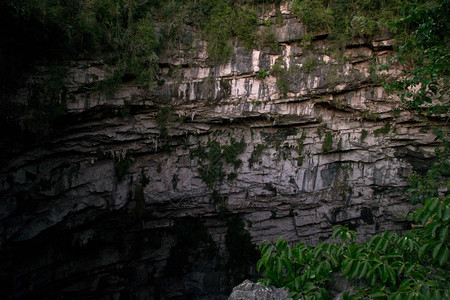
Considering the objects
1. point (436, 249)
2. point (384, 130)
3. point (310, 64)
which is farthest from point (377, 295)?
point (384, 130)

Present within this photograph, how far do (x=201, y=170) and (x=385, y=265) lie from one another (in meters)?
5.98

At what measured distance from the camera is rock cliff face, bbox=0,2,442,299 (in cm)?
638

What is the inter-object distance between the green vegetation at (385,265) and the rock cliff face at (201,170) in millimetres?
5267

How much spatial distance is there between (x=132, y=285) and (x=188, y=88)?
19.1ft

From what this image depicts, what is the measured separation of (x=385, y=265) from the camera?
1853 millimetres

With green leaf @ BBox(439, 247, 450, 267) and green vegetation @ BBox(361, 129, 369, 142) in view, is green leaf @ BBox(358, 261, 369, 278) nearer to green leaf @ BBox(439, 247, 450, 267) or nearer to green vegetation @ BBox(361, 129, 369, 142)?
green leaf @ BBox(439, 247, 450, 267)

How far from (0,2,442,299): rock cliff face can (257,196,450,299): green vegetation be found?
527 centimetres

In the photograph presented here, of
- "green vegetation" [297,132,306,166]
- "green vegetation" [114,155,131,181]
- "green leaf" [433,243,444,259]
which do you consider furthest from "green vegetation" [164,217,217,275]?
"green leaf" [433,243,444,259]

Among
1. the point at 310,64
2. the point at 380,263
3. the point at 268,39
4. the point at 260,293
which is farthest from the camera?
the point at 268,39

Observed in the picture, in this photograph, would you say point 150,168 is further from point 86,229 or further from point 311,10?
point 311,10

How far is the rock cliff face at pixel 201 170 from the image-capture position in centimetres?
638

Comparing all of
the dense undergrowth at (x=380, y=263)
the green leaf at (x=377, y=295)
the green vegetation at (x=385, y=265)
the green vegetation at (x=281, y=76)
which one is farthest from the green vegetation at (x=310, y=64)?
the green leaf at (x=377, y=295)

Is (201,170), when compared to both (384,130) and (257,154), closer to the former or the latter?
(257,154)

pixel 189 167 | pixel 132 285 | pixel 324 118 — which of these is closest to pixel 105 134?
pixel 189 167
